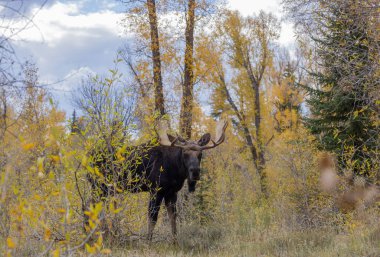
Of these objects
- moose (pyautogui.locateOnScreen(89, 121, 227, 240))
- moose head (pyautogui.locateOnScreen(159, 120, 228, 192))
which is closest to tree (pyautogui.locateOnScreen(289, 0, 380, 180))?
moose head (pyautogui.locateOnScreen(159, 120, 228, 192))

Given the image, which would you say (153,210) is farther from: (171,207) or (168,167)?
(168,167)

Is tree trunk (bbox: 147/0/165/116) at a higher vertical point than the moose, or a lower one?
higher

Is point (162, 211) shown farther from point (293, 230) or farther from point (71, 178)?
point (71, 178)

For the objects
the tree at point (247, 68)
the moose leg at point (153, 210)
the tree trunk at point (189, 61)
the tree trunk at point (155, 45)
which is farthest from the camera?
the tree at point (247, 68)

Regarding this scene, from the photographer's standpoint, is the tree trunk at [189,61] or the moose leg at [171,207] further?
the tree trunk at [189,61]

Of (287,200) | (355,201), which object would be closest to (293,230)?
(355,201)

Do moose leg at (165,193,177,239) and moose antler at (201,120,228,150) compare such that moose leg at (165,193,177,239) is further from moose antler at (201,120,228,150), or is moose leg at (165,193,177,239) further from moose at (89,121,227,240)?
moose antler at (201,120,228,150)

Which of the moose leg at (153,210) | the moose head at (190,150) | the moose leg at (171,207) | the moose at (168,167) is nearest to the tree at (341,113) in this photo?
the moose head at (190,150)

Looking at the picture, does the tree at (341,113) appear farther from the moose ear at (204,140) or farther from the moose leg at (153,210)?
the moose leg at (153,210)

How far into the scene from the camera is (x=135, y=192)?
8.70 metres

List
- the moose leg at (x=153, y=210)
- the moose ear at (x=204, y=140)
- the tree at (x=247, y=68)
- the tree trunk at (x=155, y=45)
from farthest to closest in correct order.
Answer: the tree at (x=247, y=68) → the tree trunk at (x=155, y=45) → the moose ear at (x=204, y=140) → the moose leg at (x=153, y=210)

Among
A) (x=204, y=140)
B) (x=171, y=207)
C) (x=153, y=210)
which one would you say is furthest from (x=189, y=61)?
(x=153, y=210)

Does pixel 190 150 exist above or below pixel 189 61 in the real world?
below

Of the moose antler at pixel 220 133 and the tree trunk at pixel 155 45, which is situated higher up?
the tree trunk at pixel 155 45
